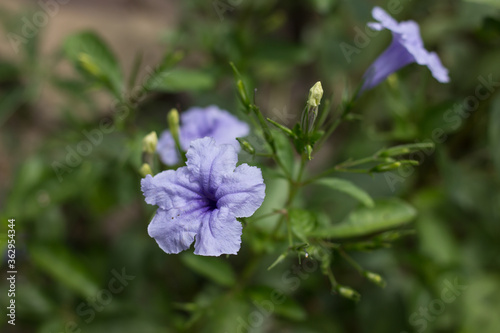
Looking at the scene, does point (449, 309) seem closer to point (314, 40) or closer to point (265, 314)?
point (265, 314)

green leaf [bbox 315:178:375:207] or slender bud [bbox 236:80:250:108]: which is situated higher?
slender bud [bbox 236:80:250:108]

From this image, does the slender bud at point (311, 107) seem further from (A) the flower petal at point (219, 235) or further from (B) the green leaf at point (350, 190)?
(A) the flower petal at point (219, 235)

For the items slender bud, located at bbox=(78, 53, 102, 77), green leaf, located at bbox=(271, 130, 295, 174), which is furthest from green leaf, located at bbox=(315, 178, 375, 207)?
slender bud, located at bbox=(78, 53, 102, 77)

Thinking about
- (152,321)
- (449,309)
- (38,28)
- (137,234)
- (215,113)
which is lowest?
(449,309)

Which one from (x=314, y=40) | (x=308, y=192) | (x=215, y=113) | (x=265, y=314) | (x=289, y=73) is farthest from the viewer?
(x=289, y=73)

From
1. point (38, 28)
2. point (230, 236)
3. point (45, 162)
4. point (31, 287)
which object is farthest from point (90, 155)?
point (230, 236)

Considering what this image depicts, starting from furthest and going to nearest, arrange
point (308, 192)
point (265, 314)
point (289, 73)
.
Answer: point (289, 73) → point (308, 192) → point (265, 314)

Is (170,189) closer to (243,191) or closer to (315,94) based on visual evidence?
(243,191)

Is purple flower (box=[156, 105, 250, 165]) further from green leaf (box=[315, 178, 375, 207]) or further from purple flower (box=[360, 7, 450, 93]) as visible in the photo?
purple flower (box=[360, 7, 450, 93])

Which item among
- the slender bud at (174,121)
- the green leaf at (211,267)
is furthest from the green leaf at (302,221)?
the green leaf at (211,267)
